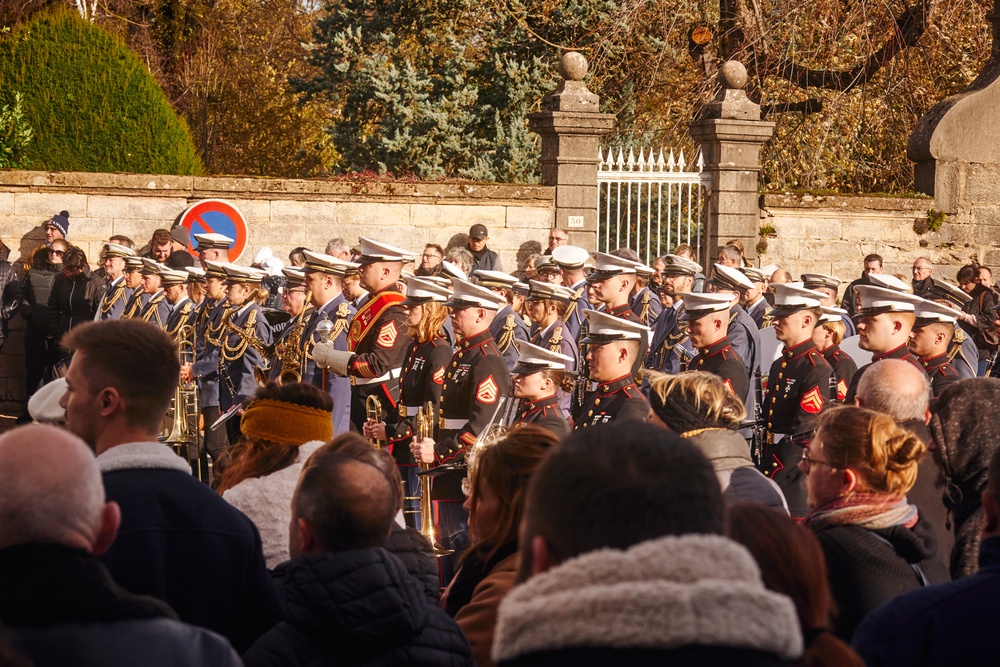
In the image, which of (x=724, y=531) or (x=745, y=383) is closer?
(x=724, y=531)

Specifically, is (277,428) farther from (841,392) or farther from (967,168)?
(967,168)

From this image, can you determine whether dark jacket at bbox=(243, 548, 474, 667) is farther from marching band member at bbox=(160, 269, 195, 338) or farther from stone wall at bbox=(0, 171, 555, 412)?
stone wall at bbox=(0, 171, 555, 412)

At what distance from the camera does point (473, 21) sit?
22156 mm

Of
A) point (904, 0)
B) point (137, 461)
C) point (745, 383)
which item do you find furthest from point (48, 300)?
point (904, 0)

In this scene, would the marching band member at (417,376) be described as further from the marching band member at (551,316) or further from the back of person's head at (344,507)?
the back of person's head at (344,507)

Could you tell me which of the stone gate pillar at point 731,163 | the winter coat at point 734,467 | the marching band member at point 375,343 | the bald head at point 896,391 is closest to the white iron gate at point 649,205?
the stone gate pillar at point 731,163

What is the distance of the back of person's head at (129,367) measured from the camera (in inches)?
136

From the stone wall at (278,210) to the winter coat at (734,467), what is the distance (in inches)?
426

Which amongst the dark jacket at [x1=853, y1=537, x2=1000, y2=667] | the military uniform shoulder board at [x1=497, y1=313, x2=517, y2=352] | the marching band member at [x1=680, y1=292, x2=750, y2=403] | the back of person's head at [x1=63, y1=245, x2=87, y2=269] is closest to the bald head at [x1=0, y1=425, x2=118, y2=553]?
the dark jacket at [x1=853, y1=537, x2=1000, y2=667]

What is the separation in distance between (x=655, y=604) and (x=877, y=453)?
217 centimetres

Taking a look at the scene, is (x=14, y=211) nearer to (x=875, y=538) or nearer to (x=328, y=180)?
(x=328, y=180)

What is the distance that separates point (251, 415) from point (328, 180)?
36.7ft

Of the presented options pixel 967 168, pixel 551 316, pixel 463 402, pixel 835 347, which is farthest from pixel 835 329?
pixel 967 168

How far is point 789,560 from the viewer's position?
8.50ft
